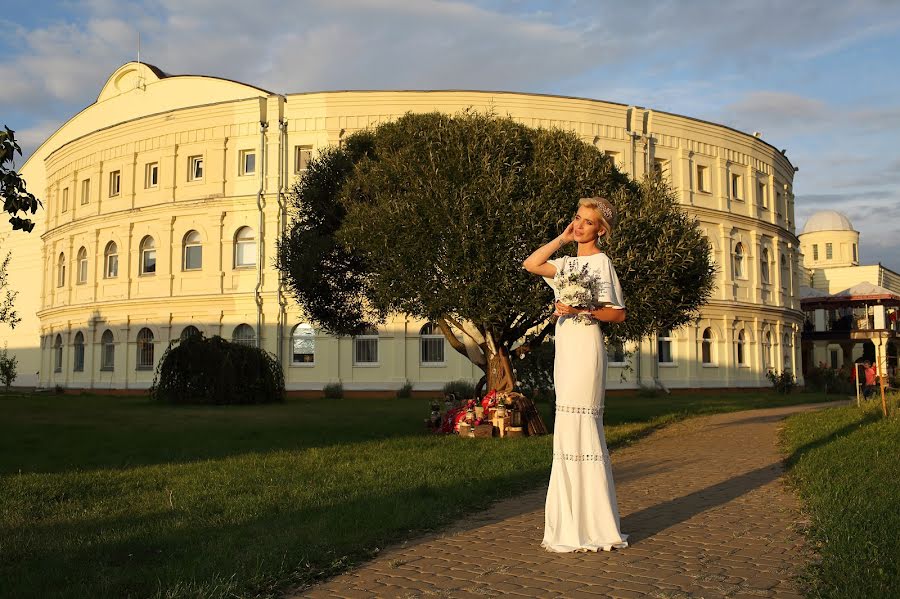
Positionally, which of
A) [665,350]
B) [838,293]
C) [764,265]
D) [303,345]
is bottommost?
[665,350]

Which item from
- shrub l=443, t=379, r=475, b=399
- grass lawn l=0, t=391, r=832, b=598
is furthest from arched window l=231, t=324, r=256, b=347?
grass lawn l=0, t=391, r=832, b=598

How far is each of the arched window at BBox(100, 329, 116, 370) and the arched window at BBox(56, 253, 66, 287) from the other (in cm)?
618

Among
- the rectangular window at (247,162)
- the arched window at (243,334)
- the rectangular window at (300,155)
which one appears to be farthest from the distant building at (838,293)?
the rectangular window at (247,162)

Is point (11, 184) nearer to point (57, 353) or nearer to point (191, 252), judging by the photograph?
point (191, 252)

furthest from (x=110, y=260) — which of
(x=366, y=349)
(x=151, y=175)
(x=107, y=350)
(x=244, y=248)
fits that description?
(x=366, y=349)

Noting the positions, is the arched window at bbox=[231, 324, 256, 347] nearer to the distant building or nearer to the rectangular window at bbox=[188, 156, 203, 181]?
the rectangular window at bbox=[188, 156, 203, 181]

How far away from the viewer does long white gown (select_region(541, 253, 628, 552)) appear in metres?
6.30

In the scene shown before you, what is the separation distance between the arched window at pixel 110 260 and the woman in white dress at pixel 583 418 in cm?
4089

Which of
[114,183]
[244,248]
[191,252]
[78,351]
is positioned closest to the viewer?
[244,248]

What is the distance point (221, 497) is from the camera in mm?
8922

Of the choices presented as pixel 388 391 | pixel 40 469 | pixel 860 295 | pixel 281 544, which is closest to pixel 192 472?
pixel 40 469

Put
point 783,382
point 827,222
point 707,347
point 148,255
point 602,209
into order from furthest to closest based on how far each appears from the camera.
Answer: point 827,222
point 707,347
point 148,255
point 783,382
point 602,209

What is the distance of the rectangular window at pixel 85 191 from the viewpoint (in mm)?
45156

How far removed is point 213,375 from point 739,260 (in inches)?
1153
